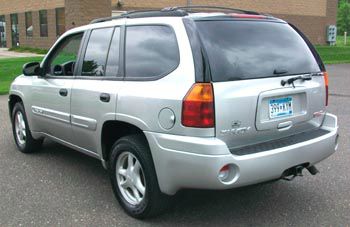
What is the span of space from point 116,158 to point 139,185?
0.35m

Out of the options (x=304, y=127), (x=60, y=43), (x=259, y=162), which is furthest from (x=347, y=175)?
(x=60, y=43)

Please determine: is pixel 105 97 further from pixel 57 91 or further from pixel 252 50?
pixel 252 50

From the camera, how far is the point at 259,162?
3523mm

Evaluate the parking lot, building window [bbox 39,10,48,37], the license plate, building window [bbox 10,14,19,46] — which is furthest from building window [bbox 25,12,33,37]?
the license plate

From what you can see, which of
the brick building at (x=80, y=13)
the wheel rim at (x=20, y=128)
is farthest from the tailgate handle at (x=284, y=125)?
the brick building at (x=80, y=13)

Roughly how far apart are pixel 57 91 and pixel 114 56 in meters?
1.04

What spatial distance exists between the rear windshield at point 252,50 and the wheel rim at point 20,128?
337cm

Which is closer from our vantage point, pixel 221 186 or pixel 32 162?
pixel 221 186

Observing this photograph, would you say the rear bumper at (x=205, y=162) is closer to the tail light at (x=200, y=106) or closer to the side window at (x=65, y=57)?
Answer: the tail light at (x=200, y=106)

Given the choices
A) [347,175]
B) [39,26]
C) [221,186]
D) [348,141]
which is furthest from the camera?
[39,26]

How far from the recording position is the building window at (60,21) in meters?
31.3

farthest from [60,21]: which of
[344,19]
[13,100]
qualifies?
[344,19]

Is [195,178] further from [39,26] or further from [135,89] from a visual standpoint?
[39,26]

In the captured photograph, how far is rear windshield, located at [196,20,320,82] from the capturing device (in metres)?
3.58
